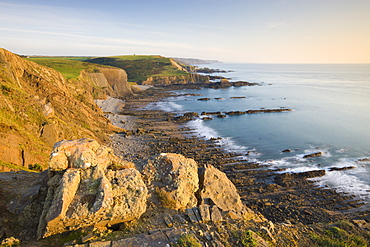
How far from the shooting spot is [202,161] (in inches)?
1234

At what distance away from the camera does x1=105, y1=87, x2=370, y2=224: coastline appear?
67.0ft

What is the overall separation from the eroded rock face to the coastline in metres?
2.05

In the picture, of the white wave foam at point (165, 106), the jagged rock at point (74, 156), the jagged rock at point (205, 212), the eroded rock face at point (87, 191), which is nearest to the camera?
the eroded rock face at point (87, 191)

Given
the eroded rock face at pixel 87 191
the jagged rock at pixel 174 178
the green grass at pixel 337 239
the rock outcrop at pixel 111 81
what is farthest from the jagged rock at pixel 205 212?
the rock outcrop at pixel 111 81

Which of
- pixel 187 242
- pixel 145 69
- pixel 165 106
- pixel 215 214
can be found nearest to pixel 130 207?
pixel 187 242

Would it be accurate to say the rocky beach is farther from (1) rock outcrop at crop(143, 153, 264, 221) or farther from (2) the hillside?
(2) the hillside

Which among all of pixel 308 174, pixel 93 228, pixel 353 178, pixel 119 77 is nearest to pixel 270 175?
pixel 308 174

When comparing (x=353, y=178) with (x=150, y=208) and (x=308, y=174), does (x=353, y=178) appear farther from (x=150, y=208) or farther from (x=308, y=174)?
(x=150, y=208)

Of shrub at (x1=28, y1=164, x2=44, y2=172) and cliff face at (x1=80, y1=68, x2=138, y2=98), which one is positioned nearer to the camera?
shrub at (x1=28, y1=164, x2=44, y2=172)

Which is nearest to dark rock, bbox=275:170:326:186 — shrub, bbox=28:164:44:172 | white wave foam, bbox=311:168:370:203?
white wave foam, bbox=311:168:370:203

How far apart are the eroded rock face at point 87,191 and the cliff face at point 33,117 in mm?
8064

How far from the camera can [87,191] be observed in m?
8.45

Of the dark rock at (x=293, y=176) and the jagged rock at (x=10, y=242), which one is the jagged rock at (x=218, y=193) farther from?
the dark rock at (x=293, y=176)

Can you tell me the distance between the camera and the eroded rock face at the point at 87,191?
25.6ft
